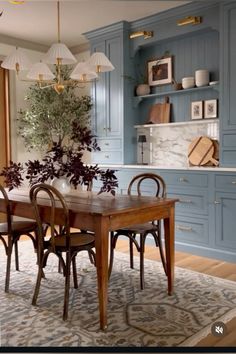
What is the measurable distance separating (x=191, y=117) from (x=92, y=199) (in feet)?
7.01

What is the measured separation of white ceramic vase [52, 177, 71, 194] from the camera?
303 centimetres

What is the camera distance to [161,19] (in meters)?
4.38

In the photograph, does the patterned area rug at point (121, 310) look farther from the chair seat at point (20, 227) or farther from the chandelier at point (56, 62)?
the chandelier at point (56, 62)

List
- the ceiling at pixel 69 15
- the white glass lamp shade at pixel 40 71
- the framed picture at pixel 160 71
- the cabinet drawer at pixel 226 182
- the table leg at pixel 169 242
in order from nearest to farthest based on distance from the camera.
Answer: the table leg at pixel 169 242
the white glass lamp shade at pixel 40 71
the cabinet drawer at pixel 226 182
the ceiling at pixel 69 15
the framed picture at pixel 160 71

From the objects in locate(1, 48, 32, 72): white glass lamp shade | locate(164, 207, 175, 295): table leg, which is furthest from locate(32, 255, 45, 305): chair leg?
locate(1, 48, 32, 72): white glass lamp shade

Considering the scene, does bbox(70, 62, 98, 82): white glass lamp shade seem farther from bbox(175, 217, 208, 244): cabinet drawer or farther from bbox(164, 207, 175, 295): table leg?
bbox(175, 217, 208, 244): cabinet drawer

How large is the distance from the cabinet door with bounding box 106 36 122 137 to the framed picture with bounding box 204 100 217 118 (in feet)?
3.79

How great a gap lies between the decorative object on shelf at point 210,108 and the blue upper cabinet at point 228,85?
376mm

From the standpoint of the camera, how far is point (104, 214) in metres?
2.23

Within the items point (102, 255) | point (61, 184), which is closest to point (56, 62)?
point (61, 184)

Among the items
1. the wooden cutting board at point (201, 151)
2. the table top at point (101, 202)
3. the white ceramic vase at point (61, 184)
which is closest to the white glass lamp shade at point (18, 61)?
the white ceramic vase at point (61, 184)

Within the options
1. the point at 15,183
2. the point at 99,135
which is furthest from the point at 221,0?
the point at 15,183

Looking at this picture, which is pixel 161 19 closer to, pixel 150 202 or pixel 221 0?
pixel 221 0

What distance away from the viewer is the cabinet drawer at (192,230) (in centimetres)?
388
